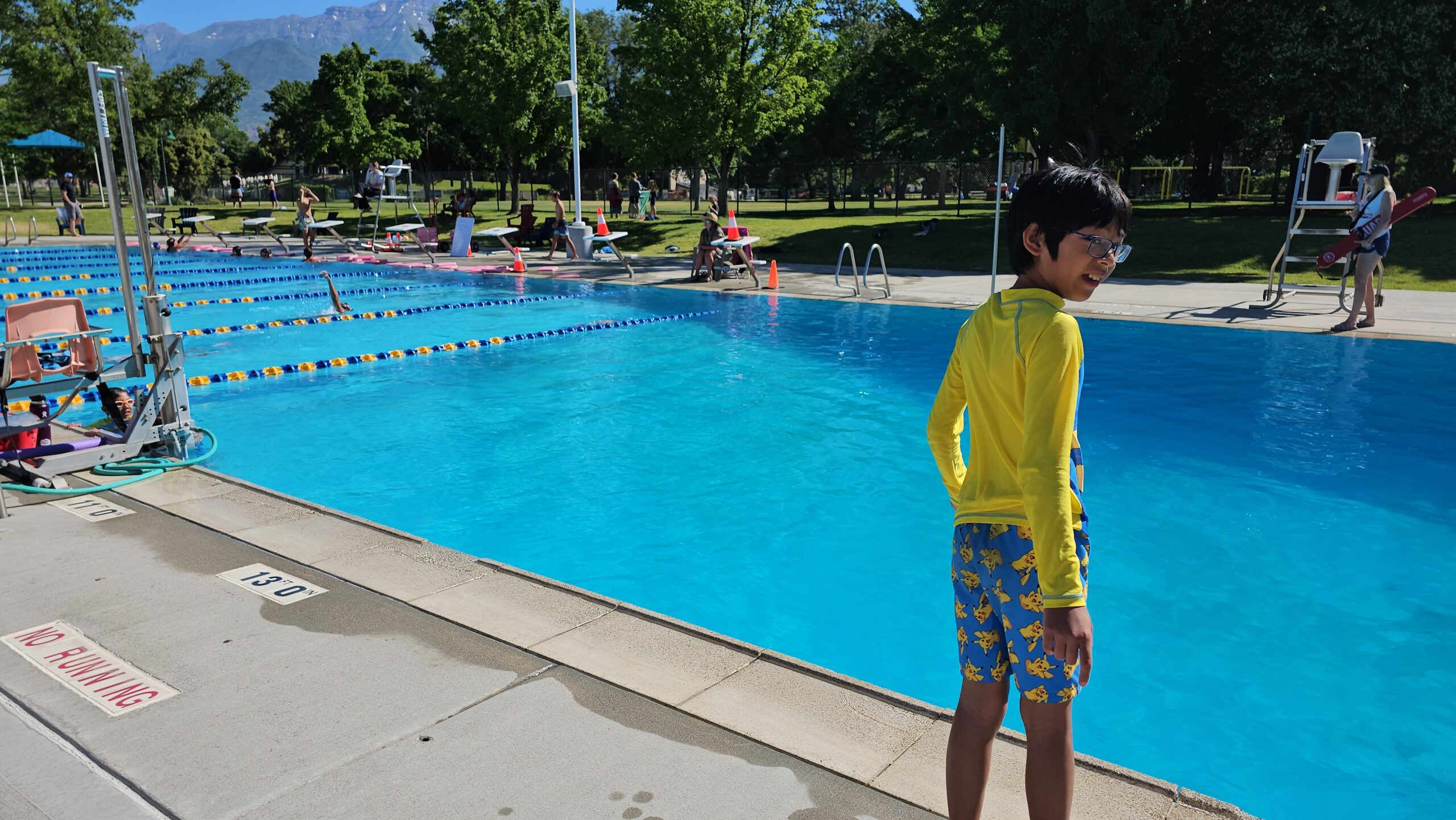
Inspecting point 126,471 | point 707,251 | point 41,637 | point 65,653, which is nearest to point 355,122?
point 707,251

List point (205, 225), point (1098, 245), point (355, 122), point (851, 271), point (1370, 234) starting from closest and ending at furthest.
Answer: point (1098, 245)
point (1370, 234)
point (851, 271)
point (205, 225)
point (355, 122)

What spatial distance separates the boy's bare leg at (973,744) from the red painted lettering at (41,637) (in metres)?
4.12

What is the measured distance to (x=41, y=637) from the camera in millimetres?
4305

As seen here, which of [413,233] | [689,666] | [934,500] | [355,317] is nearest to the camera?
[689,666]

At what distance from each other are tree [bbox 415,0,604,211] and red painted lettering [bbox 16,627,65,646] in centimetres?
3217

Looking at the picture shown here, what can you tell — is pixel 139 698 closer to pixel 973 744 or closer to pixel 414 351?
pixel 973 744

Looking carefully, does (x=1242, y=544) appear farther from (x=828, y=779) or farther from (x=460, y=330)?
(x=460, y=330)

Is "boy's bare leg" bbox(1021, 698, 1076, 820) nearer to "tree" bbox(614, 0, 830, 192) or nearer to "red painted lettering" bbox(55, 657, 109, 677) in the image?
"red painted lettering" bbox(55, 657, 109, 677)

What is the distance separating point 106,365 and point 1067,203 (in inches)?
321

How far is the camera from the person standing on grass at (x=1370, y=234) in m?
12.9

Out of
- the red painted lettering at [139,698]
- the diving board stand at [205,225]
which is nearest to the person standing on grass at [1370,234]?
the red painted lettering at [139,698]

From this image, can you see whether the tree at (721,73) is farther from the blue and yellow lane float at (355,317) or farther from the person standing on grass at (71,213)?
the person standing on grass at (71,213)

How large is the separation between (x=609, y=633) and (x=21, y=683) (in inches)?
97.2

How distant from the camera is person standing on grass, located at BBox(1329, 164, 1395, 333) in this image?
12867mm
